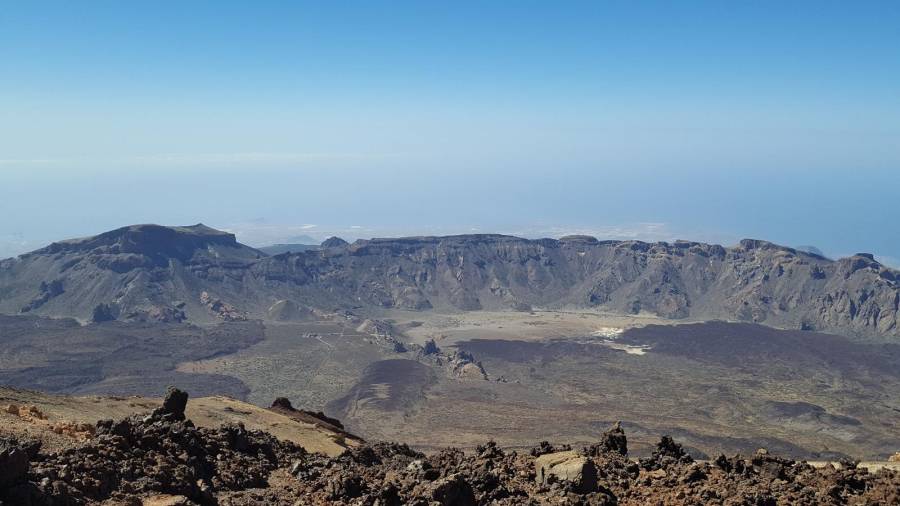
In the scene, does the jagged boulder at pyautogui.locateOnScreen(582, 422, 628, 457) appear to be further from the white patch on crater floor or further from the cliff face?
the cliff face

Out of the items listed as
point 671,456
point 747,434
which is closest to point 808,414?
point 747,434

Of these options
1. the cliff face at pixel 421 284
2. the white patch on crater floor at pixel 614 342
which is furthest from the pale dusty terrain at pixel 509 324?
the cliff face at pixel 421 284

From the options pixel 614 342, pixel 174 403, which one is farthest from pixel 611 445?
pixel 614 342

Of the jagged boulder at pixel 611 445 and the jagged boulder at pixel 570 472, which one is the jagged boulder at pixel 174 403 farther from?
the jagged boulder at pixel 611 445

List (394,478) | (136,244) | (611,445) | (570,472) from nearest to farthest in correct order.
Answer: (570,472) → (394,478) → (611,445) → (136,244)

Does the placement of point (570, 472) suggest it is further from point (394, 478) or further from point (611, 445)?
point (611, 445)

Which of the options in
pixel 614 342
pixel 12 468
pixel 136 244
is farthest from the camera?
pixel 136 244

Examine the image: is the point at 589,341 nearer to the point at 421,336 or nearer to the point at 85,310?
the point at 421,336
